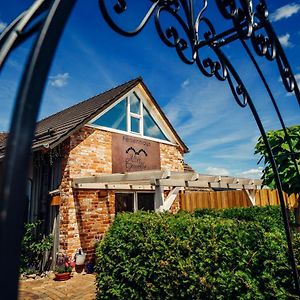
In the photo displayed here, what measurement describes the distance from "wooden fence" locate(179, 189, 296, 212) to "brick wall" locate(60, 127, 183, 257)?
3.80 m

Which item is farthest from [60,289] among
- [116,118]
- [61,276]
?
[116,118]

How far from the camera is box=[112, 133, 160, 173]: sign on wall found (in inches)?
378

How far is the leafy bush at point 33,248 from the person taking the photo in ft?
25.6

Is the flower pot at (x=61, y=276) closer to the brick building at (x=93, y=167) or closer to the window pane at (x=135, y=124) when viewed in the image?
the brick building at (x=93, y=167)

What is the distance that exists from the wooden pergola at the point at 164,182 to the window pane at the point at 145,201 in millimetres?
395

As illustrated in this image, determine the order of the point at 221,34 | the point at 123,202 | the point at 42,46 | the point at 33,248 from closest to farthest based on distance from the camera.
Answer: the point at 42,46 < the point at 221,34 < the point at 33,248 < the point at 123,202

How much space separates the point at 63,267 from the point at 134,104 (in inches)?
249

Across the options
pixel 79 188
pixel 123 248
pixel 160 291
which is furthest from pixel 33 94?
pixel 79 188

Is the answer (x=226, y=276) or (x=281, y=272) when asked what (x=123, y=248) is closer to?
(x=226, y=276)

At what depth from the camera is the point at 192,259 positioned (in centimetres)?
384

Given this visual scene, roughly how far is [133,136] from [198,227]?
21.5ft

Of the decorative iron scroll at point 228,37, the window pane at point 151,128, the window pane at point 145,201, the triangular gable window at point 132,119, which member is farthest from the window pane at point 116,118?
the decorative iron scroll at point 228,37

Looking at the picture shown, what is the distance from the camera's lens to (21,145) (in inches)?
25.2

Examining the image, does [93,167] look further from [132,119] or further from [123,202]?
[132,119]
